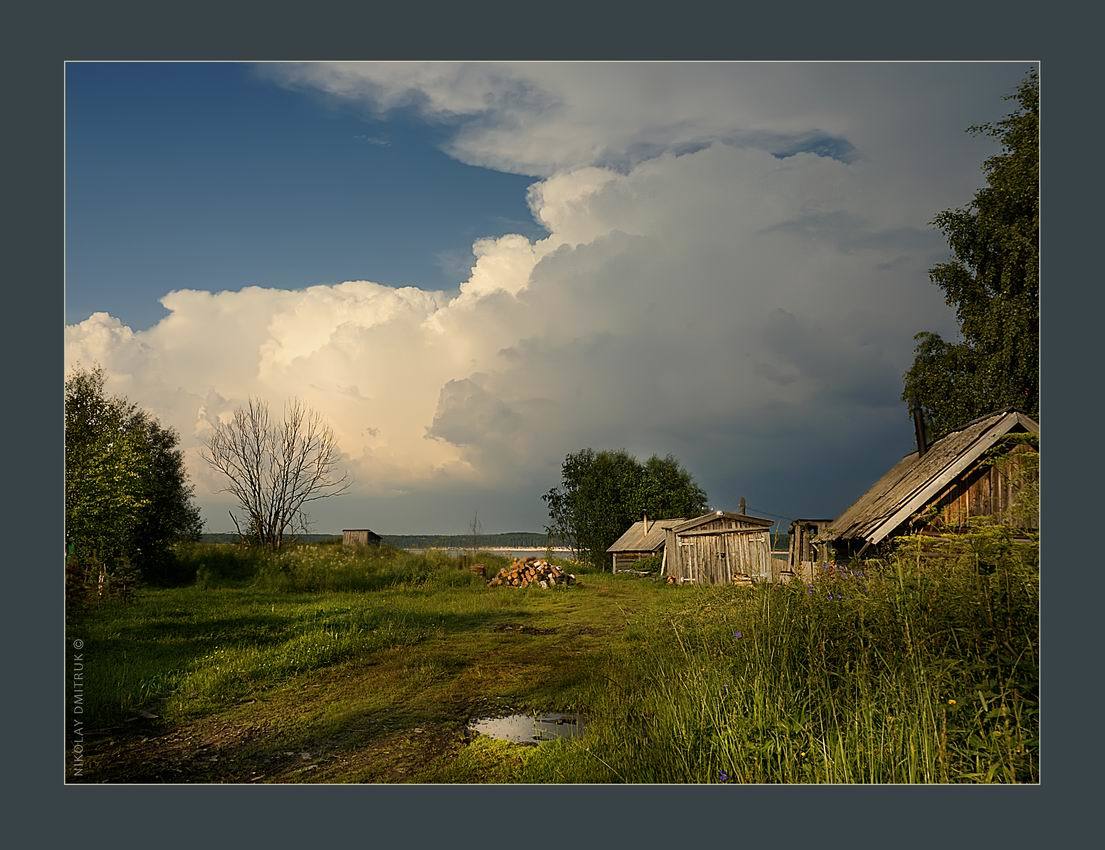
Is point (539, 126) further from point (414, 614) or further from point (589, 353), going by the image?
point (414, 614)

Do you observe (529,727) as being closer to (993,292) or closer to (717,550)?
(993,292)

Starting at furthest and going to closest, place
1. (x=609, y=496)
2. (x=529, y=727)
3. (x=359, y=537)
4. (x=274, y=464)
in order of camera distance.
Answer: (x=609, y=496)
(x=359, y=537)
(x=274, y=464)
(x=529, y=727)

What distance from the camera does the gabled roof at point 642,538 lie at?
27.9 ft

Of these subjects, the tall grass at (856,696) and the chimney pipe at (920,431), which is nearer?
the tall grass at (856,696)

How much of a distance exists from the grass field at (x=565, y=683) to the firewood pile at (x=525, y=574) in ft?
2.11

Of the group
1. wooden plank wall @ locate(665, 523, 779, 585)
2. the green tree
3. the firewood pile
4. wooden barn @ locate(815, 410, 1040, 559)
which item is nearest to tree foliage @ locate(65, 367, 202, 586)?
the firewood pile

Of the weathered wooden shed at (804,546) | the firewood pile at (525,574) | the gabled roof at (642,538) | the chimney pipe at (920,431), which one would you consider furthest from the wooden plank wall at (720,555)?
the chimney pipe at (920,431)

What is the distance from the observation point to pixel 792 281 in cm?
555

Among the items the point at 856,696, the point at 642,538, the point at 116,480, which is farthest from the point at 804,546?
the point at 116,480

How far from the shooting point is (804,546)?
259 inches

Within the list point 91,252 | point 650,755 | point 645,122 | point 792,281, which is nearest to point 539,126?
point 645,122

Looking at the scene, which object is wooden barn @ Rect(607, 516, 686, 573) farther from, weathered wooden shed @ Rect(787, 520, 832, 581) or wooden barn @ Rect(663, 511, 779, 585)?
weathered wooden shed @ Rect(787, 520, 832, 581)

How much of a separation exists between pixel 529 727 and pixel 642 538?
420 centimetres

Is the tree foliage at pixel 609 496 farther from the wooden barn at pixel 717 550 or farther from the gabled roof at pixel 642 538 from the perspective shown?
the wooden barn at pixel 717 550
